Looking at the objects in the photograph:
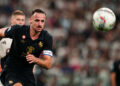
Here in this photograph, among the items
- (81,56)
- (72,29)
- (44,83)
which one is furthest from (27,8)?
(44,83)

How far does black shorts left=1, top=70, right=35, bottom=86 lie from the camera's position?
21.1 ft

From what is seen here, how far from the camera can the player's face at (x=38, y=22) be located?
6352 mm

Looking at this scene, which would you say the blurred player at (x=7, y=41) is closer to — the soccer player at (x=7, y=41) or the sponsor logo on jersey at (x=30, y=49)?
the soccer player at (x=7, y=41)

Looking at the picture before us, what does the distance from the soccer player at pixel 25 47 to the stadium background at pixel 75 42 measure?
15.4ft

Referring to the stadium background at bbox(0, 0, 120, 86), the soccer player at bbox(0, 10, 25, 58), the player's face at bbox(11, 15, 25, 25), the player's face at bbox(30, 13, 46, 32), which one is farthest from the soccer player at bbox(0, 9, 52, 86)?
the stadium background at bbox(0, 0, 120, 86)

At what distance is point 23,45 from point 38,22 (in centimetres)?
52

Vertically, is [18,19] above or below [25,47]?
above

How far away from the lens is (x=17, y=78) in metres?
6.47

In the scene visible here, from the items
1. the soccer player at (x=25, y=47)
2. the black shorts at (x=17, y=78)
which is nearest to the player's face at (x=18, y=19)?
the soccer player at (x=25, y=47)

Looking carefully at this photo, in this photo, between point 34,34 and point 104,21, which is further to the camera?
point 104,21

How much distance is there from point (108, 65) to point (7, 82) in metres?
7.13

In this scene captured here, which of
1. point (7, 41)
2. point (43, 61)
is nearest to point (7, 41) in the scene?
point (7, 41)

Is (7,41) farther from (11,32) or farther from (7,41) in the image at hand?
(11,32)

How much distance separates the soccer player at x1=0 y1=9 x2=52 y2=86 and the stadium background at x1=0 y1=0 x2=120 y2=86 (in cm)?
470
